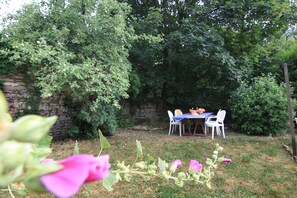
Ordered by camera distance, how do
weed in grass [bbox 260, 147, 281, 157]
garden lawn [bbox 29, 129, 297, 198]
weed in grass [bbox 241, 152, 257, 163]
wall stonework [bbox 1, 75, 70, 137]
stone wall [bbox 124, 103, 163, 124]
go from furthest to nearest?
stone wall [bbox 124, 103, 163, 124]
wall stonework [bbox 1, 75, 70, 137]
weed in grass [bbox 260, 147, 281, 157]
weed in grass [bbox 241, 152, 257, 163]
garden lawn [bbox 29, 129, 297, 198]

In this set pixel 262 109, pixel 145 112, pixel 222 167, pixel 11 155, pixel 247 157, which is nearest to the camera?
pixel 11 155

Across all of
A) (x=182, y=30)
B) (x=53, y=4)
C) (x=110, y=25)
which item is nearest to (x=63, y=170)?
(x=110, y=25)

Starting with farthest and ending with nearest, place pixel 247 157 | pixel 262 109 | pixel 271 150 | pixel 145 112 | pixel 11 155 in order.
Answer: pixel 145 112
pixel 262 109
pixel 271 150
pixel 247 157
pixel 11 155

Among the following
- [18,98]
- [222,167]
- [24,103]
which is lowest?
[222,167]

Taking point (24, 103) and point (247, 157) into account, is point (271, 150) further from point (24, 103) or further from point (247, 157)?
point (24, 103)

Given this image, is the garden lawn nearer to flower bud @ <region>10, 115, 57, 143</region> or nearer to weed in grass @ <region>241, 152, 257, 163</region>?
weed in grass @ <region>241, 152, 257, 163</region>

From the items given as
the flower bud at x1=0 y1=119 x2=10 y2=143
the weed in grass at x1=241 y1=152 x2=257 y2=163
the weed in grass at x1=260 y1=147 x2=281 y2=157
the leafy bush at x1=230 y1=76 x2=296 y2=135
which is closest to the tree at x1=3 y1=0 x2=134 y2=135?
the weed in grass at x1=241 y1=152 x2=257 y2=163

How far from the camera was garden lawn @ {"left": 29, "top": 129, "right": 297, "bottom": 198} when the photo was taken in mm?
2708

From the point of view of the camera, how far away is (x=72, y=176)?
0.19 meters

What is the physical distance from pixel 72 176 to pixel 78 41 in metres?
4.60

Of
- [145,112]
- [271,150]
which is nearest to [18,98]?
[145,112]

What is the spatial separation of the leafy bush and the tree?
3.52 meters

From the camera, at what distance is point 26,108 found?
15.4ft

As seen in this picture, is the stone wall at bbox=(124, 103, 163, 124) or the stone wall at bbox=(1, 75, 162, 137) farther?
the stone wall at bbox=(124, 103, 163, 124)
